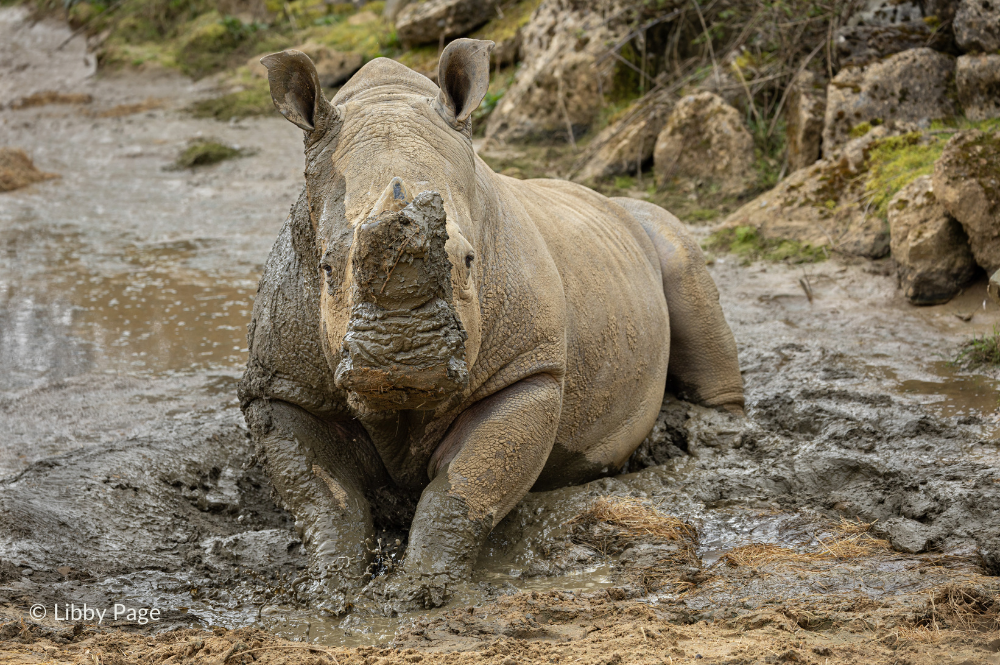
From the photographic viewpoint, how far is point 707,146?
33.7 ft

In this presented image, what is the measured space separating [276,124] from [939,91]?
375 inches

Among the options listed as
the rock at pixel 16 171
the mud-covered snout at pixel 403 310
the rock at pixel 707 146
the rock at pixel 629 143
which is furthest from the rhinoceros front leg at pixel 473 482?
the rock at pixel 16 171

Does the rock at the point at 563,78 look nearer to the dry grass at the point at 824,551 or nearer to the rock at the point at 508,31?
the rock at the point at 508,31

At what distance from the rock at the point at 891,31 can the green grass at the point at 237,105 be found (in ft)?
29.8

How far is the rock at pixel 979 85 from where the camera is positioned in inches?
322

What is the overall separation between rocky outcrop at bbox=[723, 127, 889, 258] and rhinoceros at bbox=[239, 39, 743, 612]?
148 inches

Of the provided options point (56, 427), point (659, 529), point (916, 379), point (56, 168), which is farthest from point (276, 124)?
point (659, 529)

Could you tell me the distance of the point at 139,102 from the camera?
57.6ft

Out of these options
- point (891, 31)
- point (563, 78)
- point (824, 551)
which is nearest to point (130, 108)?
point (563, 78)

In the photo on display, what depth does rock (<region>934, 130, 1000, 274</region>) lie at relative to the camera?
661 cm

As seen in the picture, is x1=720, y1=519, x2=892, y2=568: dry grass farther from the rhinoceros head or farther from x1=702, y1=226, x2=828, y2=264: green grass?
x1=702, y1=226, x2=828, y2=264: green grass

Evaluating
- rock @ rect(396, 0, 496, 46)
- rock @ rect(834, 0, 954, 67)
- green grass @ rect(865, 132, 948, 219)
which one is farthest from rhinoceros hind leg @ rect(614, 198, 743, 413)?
rock @ rect(396, 0, 496, 46)

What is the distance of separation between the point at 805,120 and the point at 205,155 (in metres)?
7.92

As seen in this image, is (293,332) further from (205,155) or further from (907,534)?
(205,155)
